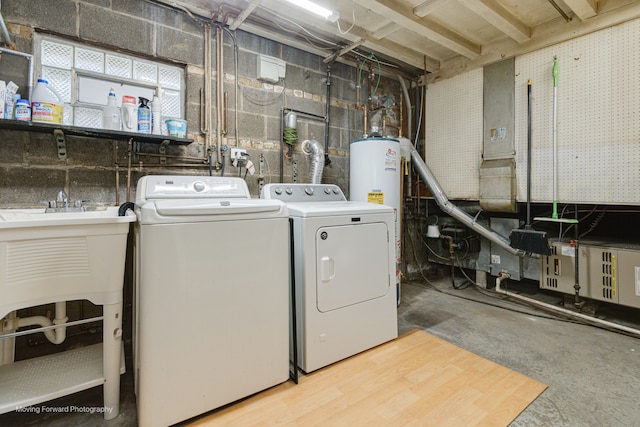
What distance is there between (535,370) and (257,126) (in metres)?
2.73

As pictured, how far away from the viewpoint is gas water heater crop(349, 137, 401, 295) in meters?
2.90

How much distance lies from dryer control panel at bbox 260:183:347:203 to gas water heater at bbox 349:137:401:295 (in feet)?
1.14

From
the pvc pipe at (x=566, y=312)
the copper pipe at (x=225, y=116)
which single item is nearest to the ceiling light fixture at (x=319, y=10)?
the copper pipe at (x=225, y=116)

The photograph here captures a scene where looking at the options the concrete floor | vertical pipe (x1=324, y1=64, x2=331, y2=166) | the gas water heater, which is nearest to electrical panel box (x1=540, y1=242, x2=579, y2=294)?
the concrete floor

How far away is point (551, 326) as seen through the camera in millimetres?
2516

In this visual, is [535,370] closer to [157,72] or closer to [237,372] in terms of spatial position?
[237,372]

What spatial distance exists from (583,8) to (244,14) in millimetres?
2676

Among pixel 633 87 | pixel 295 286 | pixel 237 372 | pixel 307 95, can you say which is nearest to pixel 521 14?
pixel 633 87

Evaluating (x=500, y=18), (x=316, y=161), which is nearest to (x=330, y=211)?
(x=316, y=161)

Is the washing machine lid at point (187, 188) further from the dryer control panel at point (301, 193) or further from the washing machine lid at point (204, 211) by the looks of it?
the washing machine lid at point (204, 211)

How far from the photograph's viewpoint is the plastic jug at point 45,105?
1.76 metres

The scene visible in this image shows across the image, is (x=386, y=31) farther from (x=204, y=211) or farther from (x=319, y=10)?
(x=204, y=211)

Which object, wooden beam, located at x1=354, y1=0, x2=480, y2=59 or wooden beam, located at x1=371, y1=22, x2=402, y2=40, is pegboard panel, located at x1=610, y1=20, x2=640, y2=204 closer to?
wooden beam, located at x1=354, y1=0, x2=480, y2=59

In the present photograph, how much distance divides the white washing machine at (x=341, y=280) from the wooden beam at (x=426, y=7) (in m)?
1.73
